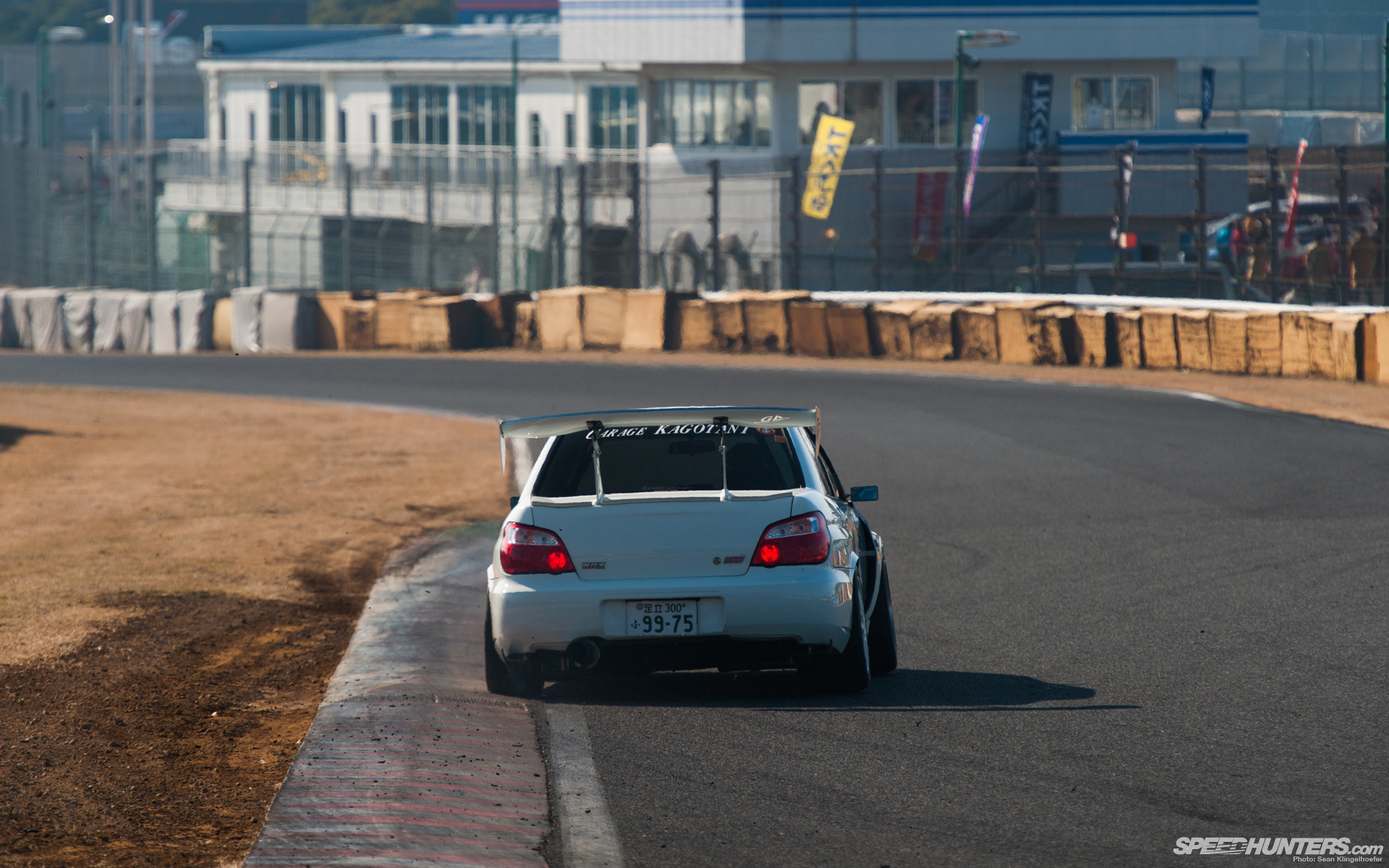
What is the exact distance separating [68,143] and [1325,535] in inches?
3308

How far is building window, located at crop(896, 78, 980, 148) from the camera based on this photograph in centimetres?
4341

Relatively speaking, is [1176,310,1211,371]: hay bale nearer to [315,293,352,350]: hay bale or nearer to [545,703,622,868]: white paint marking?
[315,293,352,350]: hay bale

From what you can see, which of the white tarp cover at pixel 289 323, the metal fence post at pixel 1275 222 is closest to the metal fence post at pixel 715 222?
the white tarp cover at pixel 289 323

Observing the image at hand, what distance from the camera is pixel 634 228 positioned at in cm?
3447

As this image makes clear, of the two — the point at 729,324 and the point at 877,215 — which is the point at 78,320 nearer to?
the point at 729,324

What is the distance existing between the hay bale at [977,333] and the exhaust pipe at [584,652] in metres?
20.2

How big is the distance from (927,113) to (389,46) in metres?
25.8

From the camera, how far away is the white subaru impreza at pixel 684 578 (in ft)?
23.7

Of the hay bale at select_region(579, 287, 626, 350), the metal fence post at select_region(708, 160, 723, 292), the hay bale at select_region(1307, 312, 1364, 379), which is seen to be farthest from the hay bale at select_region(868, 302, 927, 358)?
the hay bale at select_region(1307, 312, 1364, 379)

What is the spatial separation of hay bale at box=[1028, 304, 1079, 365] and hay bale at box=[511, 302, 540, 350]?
1062 centimetres

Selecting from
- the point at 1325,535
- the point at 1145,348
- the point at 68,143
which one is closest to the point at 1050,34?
the point at 1145,348

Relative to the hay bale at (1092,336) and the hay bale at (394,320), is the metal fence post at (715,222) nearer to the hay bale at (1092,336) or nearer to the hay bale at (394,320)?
the hay bale at (394,320)

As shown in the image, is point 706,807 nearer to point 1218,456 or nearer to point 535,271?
point 1218,456

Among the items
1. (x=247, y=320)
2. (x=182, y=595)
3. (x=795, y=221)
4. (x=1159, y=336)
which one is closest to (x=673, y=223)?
(x=795, y=221)
